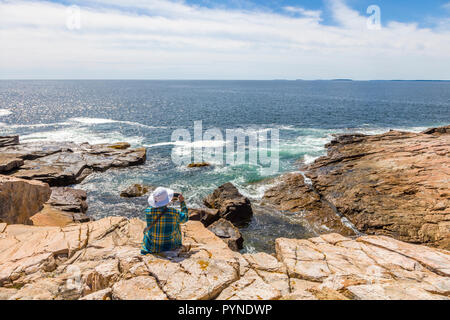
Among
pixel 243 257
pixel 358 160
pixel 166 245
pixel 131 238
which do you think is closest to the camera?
pixel 166 245

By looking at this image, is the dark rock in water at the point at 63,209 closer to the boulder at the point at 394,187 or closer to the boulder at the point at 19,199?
the boulder at the point at 19,199

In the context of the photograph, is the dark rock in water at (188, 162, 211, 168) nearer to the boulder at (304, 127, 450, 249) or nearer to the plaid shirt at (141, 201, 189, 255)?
the boulder at (304, 127, 450, 249)

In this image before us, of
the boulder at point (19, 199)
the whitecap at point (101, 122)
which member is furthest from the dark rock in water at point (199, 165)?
the whitecap at point (101, 122)

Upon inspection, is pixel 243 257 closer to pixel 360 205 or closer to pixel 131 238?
pixel 131 238

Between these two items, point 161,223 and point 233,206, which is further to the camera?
point 233,206

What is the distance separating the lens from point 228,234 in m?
18.6

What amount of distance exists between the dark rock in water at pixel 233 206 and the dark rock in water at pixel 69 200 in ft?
37.7

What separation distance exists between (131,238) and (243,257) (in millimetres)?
4695

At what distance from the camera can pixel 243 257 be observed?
8.97 metres

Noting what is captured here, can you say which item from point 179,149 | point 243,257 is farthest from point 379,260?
point 179,149

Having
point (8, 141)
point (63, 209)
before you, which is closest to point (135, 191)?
point (63, 209)

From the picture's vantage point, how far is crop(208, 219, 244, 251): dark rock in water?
1757cm

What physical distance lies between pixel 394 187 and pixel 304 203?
24.2ft

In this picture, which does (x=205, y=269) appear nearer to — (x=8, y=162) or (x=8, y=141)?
(x=8, y=162)
